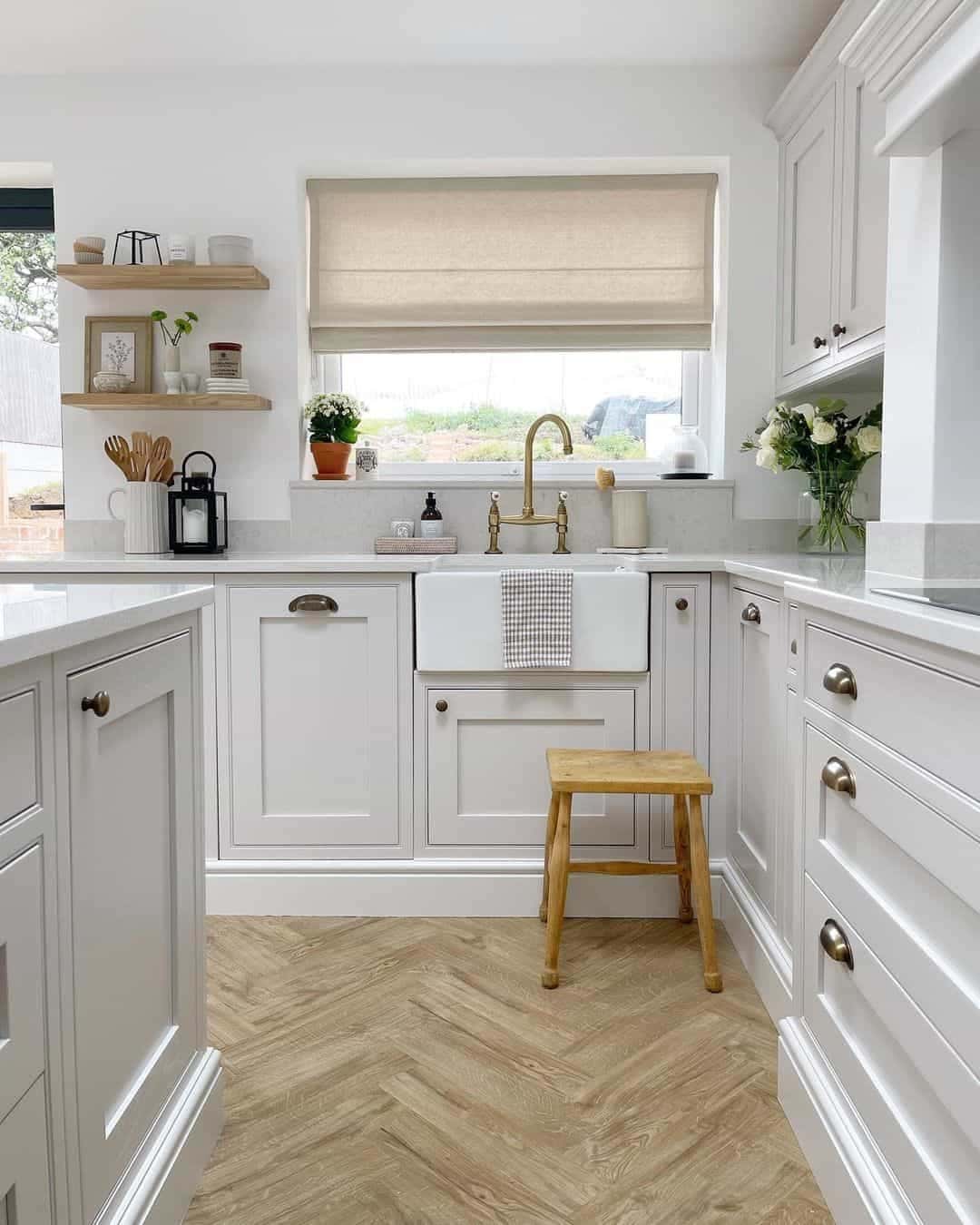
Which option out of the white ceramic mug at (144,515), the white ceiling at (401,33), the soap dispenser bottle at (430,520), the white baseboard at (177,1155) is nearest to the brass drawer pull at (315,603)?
the soap dispenser bottle at (430,520)

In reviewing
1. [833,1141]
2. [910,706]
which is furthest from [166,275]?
[833,1141]

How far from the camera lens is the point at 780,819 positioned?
2033mm

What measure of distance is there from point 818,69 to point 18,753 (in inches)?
101

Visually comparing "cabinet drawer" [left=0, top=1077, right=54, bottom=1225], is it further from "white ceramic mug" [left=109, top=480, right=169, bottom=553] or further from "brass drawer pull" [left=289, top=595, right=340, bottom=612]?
"white ceramic mug" [left=109, top=480, right=169, bottom=553]

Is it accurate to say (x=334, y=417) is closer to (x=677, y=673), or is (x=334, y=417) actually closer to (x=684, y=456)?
(x=684, y=456)

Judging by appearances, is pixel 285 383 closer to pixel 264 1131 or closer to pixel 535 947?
pixel 535 947

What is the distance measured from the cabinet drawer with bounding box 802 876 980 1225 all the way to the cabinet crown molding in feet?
6.35

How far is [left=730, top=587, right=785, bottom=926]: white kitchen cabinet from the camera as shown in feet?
6.86

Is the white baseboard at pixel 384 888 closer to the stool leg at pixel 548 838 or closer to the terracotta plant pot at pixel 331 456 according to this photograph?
the stool leg at pixel 548 838

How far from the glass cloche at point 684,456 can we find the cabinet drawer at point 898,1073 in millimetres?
1756

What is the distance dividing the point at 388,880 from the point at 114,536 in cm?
147

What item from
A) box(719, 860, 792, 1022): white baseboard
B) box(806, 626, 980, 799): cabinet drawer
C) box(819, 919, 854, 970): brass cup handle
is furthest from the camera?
box(719, 860, 792, 1022): white baseboard

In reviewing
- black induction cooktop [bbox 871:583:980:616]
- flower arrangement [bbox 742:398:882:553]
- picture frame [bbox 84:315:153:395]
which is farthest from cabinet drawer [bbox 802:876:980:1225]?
picture frame [bbox 84:315:153:395]

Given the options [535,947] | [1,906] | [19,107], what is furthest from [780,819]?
[19,107]
